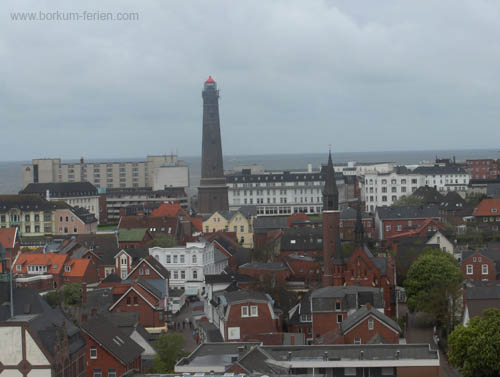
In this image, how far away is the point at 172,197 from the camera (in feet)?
494

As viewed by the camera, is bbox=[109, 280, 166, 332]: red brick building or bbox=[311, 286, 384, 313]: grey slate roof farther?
bbox=[109, 280, 166, 332]: red brick building

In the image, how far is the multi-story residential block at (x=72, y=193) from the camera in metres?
144

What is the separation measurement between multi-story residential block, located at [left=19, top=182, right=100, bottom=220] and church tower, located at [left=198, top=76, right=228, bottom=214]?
61.9 feet

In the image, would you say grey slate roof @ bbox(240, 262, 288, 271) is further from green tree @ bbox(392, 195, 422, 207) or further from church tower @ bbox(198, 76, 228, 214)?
church tower @ bbox(198, 76, 228, 214)

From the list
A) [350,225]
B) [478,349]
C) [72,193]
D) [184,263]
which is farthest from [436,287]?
[72,193]

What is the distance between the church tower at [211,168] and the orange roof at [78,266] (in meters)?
59.0

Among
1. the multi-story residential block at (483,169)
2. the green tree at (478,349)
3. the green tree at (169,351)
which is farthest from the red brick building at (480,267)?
the multi-story residential block at (483,169)

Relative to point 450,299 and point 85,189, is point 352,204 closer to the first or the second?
point 85,189

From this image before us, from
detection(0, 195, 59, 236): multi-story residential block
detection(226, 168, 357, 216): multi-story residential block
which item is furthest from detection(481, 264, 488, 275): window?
detection(226, 168, 357, 216): multi-story residential block

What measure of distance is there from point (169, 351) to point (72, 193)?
338 feet

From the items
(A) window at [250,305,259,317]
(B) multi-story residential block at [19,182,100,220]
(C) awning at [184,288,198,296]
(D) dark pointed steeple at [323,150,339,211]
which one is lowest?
(C) awning at [184,288,198,296]

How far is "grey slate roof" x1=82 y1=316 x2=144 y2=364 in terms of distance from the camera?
4175 cm

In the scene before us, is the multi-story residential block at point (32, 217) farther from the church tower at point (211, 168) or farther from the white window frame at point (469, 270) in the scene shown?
the white window frame at point (469, 270)

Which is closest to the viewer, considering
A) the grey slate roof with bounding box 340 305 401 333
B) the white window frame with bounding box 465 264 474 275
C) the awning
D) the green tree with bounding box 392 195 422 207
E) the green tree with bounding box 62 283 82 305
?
the grey slate roof with bounding box 340 305 401 333
